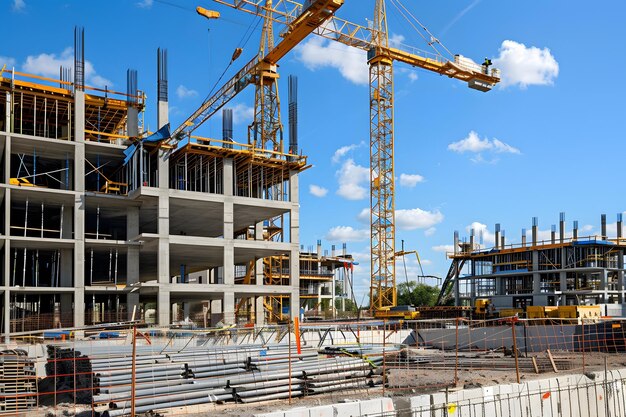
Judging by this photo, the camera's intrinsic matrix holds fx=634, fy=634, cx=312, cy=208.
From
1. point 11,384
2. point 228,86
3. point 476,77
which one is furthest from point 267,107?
point 11,384

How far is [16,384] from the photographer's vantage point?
51.2 ft

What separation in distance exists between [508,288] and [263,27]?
42296mm

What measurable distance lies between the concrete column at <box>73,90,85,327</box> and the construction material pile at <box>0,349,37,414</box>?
76.3 ft

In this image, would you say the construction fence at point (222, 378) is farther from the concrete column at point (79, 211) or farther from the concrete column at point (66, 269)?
the concrete column at point (66, 269)

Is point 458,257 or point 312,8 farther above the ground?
point 312,8

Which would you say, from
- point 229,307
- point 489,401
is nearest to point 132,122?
point 229,307

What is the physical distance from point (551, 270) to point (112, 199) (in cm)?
4694

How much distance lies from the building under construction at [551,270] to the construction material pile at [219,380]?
53.3 meters

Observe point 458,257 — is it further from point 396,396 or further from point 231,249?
point 396,396

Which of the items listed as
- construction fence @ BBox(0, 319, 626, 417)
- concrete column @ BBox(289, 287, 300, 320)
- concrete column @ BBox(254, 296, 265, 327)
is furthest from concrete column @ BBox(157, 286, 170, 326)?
construction fence @ BBox(0, 319, 626, 417)

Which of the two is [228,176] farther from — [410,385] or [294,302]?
[410,385]

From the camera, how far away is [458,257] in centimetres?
8162

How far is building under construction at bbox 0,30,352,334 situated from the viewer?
40.6 meters

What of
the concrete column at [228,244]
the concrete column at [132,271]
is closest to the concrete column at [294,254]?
the concrete column at [228,244]
